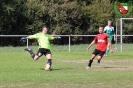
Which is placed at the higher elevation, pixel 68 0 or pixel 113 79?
pixel 68 0

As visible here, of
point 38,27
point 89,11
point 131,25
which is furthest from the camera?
point 89,11

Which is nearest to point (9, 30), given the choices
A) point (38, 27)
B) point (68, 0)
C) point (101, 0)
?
point (38, 27)

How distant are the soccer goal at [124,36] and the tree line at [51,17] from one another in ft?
21.5

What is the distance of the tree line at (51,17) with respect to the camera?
172ft

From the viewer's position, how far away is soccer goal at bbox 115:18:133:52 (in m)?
31.5

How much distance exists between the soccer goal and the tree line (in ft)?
21.5

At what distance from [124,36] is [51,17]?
810 inches

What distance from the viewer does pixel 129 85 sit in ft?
35.1

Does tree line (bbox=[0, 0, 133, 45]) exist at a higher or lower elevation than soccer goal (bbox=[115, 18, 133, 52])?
higher

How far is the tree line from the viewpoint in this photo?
5247 cm

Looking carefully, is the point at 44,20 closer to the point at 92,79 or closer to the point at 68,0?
the point at 68,0

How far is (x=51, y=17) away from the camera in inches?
2159

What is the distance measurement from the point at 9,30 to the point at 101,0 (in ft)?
50.4

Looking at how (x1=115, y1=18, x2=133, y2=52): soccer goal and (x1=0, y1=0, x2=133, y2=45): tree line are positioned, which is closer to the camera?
(x1=115, y1=18, x2=133, y2=52): soccer goal
